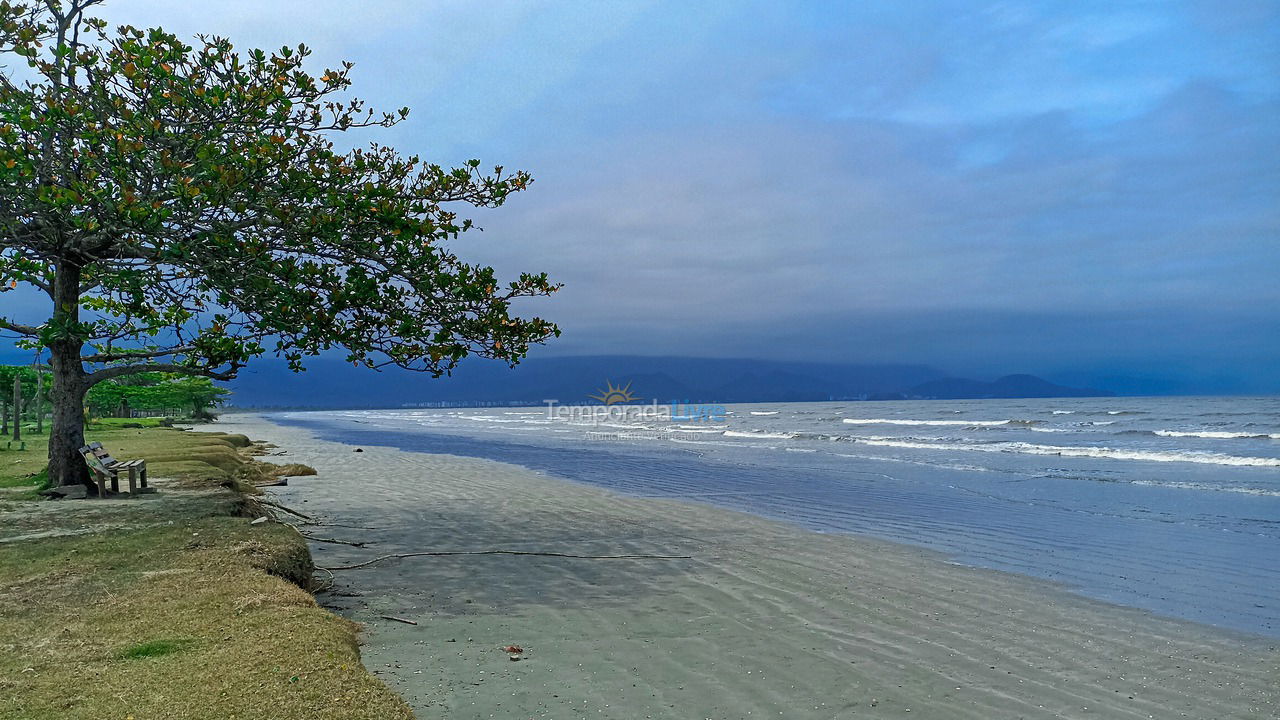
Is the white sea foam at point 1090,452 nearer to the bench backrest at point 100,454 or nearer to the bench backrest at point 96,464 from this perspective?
the bench backrest at point 100,454

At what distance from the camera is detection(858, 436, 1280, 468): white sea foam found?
1208 inches

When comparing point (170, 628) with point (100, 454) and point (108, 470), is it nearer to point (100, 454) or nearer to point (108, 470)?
point (108, 470)

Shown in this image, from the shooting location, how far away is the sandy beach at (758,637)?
5.67 meters

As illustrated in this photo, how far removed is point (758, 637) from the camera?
726 centimetres

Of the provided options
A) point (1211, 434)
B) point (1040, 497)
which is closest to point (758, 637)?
point (1040, 497)

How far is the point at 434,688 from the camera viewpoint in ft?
18.5

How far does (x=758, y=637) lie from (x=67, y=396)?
1345 cm

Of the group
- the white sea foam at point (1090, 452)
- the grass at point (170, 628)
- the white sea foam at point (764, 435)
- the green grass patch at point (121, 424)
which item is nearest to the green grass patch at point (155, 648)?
the grass at point (170, 628)

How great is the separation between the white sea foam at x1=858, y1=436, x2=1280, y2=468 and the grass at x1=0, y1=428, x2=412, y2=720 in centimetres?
3557

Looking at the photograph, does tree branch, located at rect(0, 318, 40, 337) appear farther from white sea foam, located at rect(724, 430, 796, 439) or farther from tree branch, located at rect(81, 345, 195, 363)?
white sea foam, located at rect(724, 430, 796, 439)

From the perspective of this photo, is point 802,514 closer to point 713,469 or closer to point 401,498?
point 401,498

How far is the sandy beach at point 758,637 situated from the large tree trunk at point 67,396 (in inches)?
207

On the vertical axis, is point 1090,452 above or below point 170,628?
below

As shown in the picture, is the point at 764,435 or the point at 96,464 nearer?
the point at 96,464
